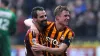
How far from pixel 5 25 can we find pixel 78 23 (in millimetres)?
9426

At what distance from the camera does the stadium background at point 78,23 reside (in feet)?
58.0

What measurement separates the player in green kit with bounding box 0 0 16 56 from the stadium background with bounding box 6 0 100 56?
7.40m

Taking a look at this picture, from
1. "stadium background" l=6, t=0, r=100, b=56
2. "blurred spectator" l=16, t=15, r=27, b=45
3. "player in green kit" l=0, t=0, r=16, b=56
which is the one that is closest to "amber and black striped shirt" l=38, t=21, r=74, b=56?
"player in green kit" l=0, t=0, r=16, b=56

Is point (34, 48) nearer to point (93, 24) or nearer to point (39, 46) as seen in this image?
point (39, 46)

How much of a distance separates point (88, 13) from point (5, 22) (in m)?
10.0

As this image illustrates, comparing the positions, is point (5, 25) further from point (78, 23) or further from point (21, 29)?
point (78, 23)

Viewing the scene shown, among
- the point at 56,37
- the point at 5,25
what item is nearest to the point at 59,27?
the point at 56,37

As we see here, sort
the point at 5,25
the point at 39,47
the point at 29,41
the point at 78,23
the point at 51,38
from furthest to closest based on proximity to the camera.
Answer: the point at 78,23, the point at 5,25, the point at 51,38, the point at 29,41, the point at 39,47

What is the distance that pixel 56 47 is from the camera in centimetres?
879

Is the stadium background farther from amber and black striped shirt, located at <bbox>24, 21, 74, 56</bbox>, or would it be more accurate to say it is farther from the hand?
the hand

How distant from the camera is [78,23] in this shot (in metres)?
19.0

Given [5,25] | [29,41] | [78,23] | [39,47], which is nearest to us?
[39,47]

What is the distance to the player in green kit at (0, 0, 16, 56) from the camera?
Answer: 9.68 meters

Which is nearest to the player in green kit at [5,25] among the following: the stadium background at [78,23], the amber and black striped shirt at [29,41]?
the amber and black striped shirt at [29,41]
